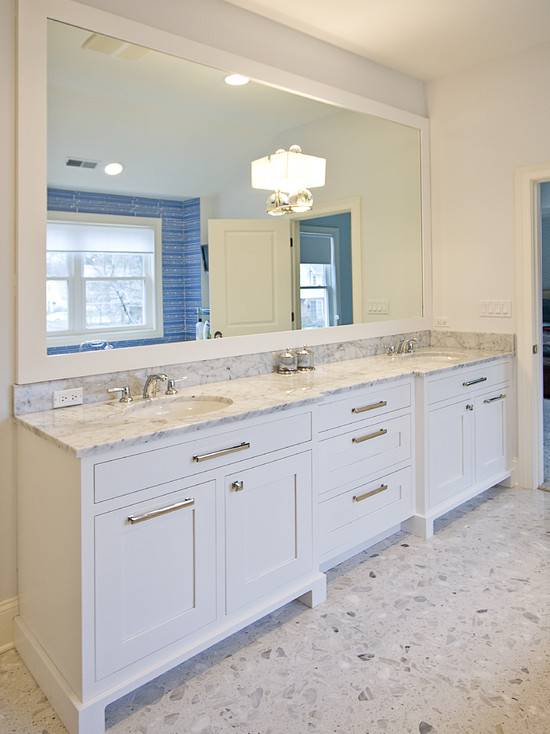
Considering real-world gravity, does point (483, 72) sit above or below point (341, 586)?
above

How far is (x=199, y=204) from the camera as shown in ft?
8.41

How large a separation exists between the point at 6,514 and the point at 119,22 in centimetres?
190

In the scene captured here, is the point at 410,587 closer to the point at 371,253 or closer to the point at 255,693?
the point at 255,693

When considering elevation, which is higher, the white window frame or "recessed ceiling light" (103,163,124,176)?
"recessed ceiling light" (103,163,124,176)

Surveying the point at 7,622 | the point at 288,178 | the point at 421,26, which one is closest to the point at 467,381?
the point at 288,178

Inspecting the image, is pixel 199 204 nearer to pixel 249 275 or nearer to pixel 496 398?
pixel 249 275

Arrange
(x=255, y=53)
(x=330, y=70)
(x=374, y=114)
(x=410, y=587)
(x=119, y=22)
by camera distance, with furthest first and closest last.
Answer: (x=374, y=114)
(x=330, y=70)
(x=255, y=53)
(x=410, y=587)
(x=119, y=22)

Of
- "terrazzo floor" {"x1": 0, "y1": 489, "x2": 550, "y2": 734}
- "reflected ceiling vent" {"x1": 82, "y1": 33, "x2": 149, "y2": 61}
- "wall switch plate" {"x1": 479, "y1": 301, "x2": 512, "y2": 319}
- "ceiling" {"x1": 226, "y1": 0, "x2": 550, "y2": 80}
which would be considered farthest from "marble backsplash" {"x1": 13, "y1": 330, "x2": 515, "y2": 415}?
"ceiling" {"x1": 226, "y1": 0, "x2": 550, "y2": 80}

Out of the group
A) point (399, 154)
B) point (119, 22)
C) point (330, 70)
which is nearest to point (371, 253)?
point (399, 154)

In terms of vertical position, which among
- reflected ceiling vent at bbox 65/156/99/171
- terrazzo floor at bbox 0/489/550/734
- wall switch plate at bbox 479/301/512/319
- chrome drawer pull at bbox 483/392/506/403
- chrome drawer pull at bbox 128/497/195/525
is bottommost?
terrazzo floor at bbox 0/489/550/734

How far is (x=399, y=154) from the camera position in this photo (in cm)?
358

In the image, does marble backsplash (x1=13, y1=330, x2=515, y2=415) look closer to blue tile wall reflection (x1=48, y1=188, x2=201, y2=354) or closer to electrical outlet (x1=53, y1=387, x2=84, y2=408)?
electrical outlet (x1=53, y1=387, x2=84, y2=408)

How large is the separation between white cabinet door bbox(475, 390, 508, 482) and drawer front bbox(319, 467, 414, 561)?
2.14 feet

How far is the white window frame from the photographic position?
2127 millimetres
